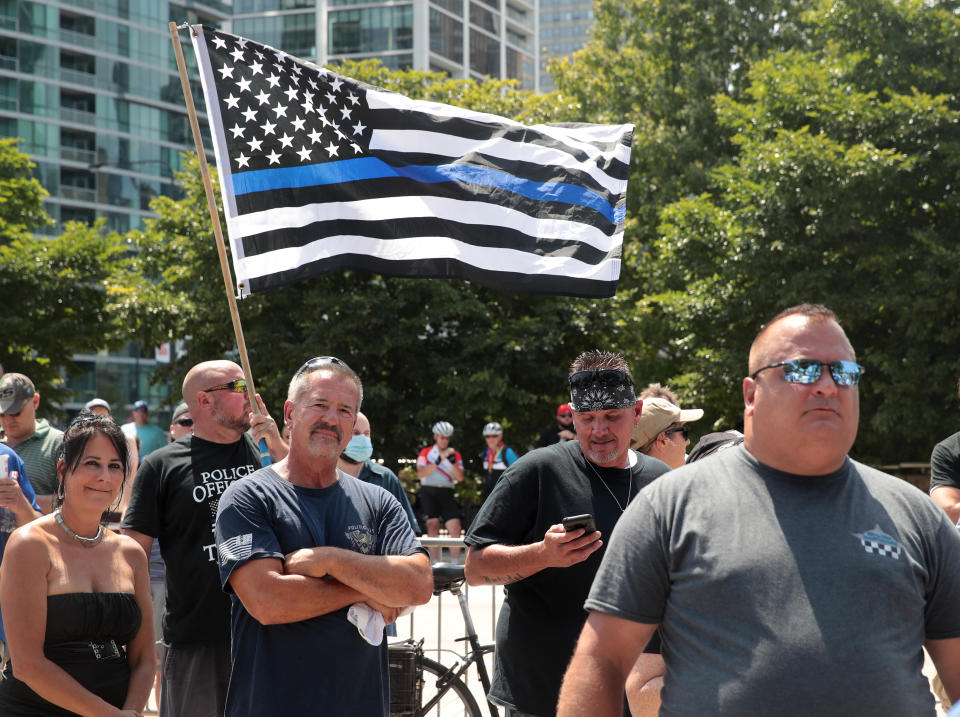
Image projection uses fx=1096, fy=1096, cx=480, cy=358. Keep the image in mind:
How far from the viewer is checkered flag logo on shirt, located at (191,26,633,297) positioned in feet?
19.3

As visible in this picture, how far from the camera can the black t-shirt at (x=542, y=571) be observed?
14.1 feet

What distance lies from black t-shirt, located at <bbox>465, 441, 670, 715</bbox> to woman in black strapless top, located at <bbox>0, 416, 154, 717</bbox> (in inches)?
55.4

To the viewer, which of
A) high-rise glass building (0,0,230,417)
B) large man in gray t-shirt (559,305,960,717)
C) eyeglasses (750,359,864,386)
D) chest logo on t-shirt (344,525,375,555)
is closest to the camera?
large man in gray t-shirt (559,305,960,717)

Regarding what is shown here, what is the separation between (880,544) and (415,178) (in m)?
4.24

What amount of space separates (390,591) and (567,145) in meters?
3.71

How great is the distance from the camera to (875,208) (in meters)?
23.4

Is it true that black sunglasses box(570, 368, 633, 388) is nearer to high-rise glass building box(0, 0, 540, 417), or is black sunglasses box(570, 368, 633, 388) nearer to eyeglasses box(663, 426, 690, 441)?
eyeglasses box(663, 426, 690, 441)

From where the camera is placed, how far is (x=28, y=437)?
24.6 feet

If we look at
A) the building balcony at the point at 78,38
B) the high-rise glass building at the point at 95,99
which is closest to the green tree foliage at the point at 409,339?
the high-rise glass building at the point at 95,99

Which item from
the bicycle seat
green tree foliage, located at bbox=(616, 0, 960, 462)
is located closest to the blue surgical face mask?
the bicycle seat

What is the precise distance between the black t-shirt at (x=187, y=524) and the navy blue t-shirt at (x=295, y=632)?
1136 mm

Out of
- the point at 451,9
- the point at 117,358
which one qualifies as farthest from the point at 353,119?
the point at 451,9

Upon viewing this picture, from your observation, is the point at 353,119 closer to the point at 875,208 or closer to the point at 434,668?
the point at 434,668

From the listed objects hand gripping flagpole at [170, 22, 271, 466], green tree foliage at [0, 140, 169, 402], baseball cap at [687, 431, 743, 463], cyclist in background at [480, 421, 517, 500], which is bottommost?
cyclist in background at [480, 421, 517, 500]
